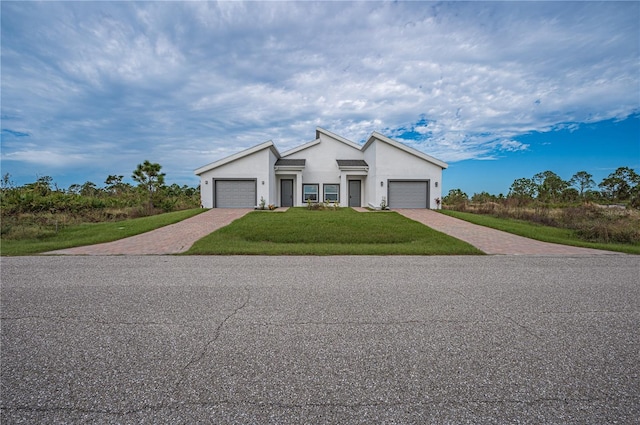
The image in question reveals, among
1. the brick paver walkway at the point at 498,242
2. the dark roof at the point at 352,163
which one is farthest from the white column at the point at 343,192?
the brick paver walkway at the point at 498,242

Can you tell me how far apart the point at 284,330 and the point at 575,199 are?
117 feet

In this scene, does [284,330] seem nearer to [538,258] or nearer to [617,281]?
[617,281]

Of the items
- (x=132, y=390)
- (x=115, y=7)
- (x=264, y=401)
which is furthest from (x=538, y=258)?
(x=115, y=7)

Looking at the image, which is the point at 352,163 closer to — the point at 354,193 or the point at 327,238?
the point at 354,193

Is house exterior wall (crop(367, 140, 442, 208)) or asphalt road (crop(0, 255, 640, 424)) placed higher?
house exterior wall (crop(367, 140, 442, 208))

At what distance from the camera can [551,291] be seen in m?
5.24

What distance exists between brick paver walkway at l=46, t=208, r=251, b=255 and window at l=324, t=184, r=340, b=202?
34.0 feet

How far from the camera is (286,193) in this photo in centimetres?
2448

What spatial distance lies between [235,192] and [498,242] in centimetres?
1674

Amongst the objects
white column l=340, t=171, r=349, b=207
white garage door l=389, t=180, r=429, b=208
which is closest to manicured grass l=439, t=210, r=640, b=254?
white garage door l=389, t=180, r=429, b=208

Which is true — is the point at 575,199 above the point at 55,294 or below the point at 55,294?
above

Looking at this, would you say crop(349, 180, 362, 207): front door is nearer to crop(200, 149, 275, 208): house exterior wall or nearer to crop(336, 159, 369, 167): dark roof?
crop(336, 159, 369, 167): dark roof

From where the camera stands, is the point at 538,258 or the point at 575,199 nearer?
the point at 538,258

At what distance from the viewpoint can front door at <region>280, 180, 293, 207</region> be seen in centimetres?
2438
